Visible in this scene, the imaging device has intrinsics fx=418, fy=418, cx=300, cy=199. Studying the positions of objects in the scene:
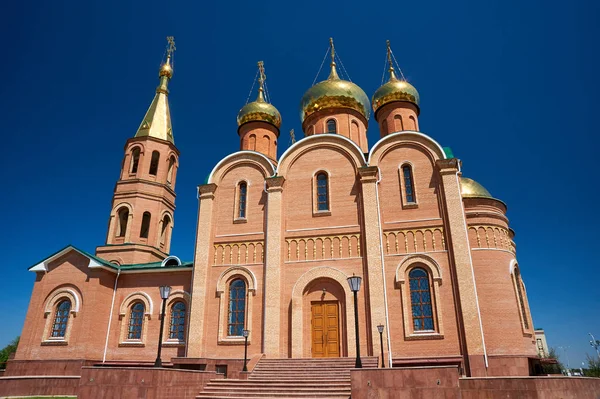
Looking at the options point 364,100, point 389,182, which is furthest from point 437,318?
point 364,100

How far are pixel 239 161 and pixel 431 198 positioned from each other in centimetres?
808

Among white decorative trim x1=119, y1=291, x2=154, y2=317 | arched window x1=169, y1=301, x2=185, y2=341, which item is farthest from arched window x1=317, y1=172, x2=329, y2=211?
white decorative trim x1=119, y1=291, x2=154, y2=317

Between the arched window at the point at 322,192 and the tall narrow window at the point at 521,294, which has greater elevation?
the arched window at the point at 322,192

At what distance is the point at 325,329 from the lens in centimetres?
1457

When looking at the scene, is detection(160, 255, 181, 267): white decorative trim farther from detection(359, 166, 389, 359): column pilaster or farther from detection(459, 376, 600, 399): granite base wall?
detection(459, 376, 600, 399): granite base wall

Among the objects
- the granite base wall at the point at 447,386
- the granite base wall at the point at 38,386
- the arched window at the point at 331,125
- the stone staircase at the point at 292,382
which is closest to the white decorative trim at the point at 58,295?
the granite base wall at the point at 38,386

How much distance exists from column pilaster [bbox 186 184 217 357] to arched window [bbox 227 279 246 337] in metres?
0.98

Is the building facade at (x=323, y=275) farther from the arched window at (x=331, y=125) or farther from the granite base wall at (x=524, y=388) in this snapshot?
the granite base wall at (x=524, y=388)

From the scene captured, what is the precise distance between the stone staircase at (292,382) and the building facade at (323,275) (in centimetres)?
101

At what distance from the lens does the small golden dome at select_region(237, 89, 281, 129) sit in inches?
856

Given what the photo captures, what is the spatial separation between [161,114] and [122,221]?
21.6 ft

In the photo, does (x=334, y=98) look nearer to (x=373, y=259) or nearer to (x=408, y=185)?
(x=408, y=185)

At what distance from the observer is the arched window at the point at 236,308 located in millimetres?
15383

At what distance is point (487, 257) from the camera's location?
47.5ft
